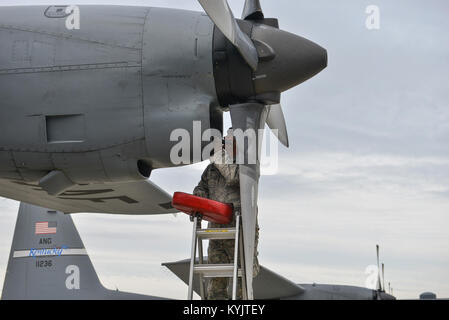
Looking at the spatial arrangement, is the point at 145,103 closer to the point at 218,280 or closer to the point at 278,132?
the point at 218,280

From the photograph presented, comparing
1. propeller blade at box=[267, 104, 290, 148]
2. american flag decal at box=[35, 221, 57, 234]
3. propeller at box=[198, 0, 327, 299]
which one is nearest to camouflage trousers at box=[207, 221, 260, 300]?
propeller at box=[198, 0, 327, 299]

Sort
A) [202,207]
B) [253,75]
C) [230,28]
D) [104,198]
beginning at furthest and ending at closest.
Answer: [104,198]
[253,75]
[230,28]
[202,207]

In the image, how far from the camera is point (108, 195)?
10.1 m

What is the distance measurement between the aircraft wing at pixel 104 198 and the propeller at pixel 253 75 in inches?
118

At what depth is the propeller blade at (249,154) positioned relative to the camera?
24.3ft

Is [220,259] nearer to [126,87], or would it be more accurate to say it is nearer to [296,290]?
[126,87]

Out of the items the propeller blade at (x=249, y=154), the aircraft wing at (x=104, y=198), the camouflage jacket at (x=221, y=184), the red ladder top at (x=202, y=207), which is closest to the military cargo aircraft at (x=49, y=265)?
the aircraft wing at (x=104, y=198)

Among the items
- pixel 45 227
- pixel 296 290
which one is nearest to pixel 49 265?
pixel 45 227

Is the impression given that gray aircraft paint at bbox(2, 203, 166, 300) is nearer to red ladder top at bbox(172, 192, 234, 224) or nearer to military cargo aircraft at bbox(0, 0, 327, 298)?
military cargo aircraft at bbox(0, 0, 327, 298)

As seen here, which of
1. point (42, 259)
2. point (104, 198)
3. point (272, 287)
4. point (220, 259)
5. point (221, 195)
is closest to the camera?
point (221, 195)

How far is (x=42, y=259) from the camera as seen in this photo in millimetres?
16875

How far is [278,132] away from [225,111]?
2684 mm

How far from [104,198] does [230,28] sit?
176 inches
